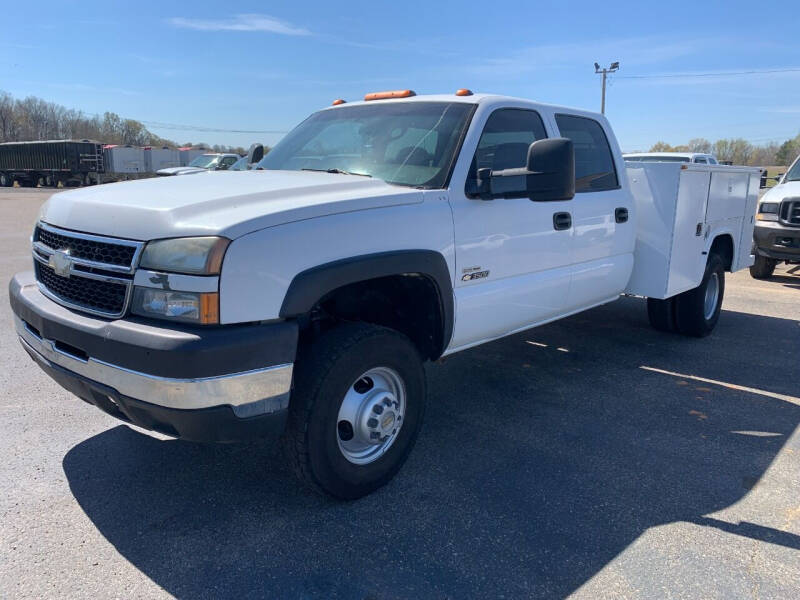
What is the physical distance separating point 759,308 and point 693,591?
6432 mm

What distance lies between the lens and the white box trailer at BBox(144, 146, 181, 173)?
1727 inches

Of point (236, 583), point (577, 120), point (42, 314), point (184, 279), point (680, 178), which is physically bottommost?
point (236, 583)

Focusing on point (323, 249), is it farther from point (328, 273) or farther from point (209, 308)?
point (209, 308)

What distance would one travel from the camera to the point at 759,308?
782 centimetres

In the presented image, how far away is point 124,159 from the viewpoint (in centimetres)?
4131

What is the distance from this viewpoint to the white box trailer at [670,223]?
5137 mm

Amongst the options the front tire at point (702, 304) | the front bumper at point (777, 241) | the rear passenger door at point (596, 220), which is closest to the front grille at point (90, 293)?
the rear passenger door at point (596, 220)

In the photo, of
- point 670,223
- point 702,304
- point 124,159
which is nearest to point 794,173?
point 702,304

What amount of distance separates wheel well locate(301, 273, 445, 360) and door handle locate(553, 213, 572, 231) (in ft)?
4.07

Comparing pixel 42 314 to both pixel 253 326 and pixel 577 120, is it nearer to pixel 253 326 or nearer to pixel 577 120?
pixel 253 326

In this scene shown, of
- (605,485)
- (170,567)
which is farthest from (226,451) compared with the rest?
(605,485)

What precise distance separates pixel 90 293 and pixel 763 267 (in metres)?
10.5

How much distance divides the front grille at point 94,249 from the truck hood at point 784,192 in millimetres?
9807

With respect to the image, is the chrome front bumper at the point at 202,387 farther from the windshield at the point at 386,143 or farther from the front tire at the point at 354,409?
the windshield at the point at 386,143
